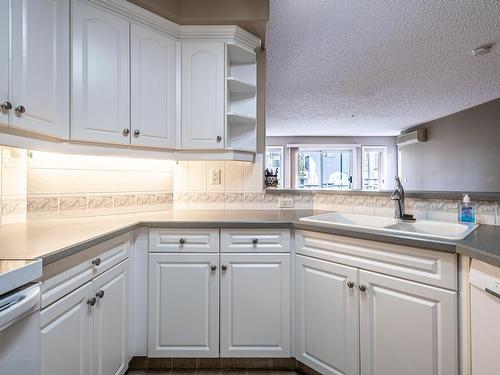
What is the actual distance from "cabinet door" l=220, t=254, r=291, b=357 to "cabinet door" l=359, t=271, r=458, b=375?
43 centimetres

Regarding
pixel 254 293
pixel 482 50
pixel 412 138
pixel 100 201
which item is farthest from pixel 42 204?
pixel 412 138

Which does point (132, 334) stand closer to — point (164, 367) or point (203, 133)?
point (164, 367)

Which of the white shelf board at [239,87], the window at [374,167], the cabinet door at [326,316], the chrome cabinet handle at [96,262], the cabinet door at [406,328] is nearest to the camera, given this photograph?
the cabinet door at [406,328]

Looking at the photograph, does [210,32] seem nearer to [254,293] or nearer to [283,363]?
[254,293]

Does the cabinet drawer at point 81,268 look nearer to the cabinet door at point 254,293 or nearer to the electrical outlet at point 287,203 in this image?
the cabinet door at point 254,293

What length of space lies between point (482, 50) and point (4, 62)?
3.47m

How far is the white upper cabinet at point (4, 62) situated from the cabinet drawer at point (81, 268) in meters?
0.59

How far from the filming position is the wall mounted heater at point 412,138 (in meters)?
6.12

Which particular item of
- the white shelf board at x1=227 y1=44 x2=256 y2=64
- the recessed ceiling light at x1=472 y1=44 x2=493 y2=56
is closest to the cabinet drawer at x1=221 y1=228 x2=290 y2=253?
the white shelf board at x1=227 y1=44 x2=256 y2=64

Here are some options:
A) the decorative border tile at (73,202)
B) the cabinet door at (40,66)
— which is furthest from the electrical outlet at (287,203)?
the cabinet door at (40,66)

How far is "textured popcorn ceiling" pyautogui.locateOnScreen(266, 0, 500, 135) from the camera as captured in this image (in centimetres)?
194

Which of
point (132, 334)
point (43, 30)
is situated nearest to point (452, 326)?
point (132, 334)

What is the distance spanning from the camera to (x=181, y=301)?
4.99 ft

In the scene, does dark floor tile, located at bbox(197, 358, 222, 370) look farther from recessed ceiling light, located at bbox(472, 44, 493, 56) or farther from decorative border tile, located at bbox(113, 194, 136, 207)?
recessed ceiling light, located at bbox(472, 44, 493, 56)
